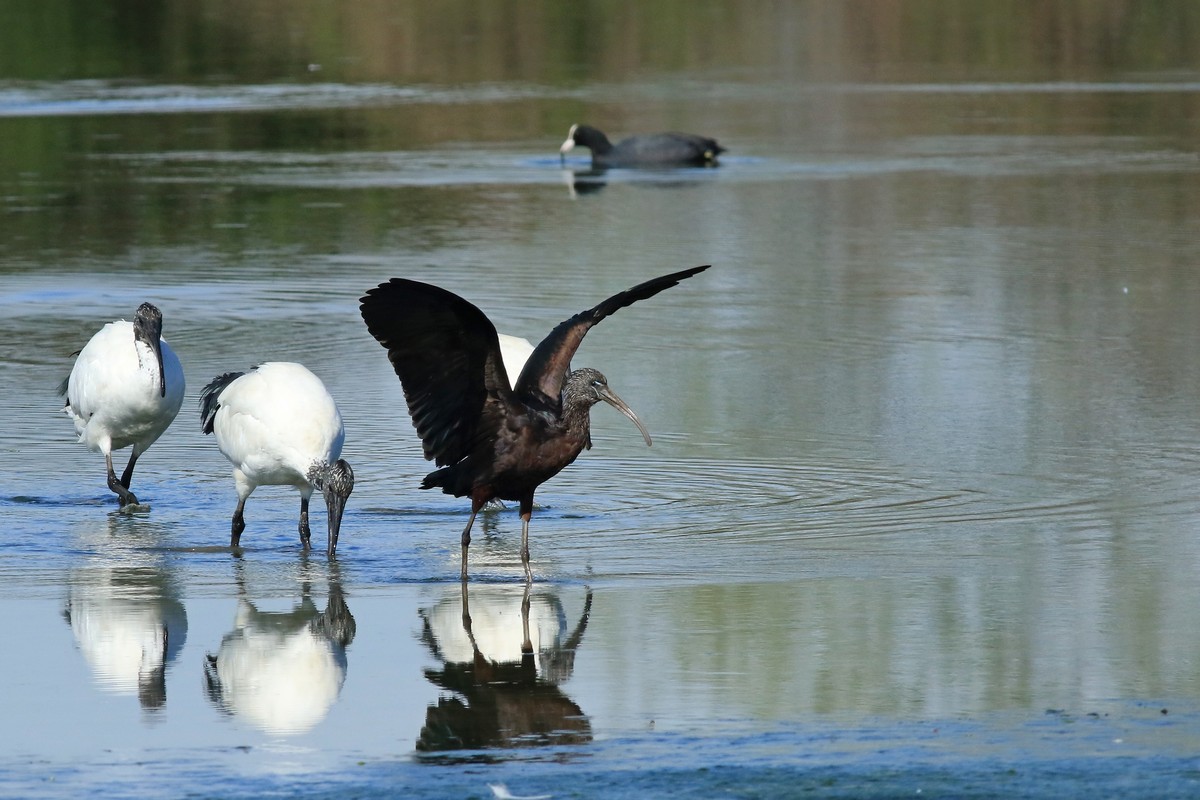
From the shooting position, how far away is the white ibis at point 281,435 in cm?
948

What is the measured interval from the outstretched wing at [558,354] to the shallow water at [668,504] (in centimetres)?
68

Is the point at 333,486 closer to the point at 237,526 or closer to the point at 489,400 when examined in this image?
the point at 237,526

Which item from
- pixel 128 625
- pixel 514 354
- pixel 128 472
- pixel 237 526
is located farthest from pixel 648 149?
pixel 128 625

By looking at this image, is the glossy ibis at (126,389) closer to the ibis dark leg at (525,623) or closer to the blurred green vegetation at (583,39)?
the ibis dark leg at (525,623)

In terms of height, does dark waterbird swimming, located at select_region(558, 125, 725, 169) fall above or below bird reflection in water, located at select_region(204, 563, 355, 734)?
above

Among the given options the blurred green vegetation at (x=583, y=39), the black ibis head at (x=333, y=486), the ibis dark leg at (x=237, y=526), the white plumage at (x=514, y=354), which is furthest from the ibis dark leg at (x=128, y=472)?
the blurred green vegetation at (x=583, y=39)

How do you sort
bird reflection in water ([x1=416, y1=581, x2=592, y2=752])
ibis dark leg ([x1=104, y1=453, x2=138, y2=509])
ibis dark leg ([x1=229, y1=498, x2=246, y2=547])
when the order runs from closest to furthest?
1. bird reflection in water ([x1=416, y1=581, x2=592, y2=752])
2. ibis dark leg ([x1=229, y1=498, x2=246, y2=547])
3. ibis dark leg ([x1=104, y1=453, x2=138, y2=509])

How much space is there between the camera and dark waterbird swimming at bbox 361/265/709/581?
8.36m

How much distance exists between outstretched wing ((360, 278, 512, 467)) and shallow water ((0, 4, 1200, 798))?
1.85 ft

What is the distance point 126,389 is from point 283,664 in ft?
11.9

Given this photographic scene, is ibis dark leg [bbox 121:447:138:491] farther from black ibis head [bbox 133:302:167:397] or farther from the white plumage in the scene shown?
the white plumage

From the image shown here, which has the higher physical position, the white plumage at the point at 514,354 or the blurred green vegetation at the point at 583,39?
the blurred green vegetation at the point at 583,39

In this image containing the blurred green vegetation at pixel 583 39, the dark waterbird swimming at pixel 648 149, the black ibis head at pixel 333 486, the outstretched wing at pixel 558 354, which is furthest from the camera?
the blurred green vegetation at pixel 583 39

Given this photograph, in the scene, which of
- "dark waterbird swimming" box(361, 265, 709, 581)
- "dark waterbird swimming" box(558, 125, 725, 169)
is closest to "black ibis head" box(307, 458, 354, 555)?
"dark waterbird swimming" box(361, 265, 709, 581)
